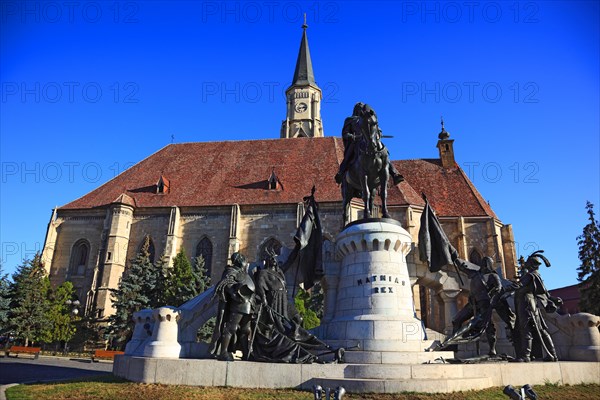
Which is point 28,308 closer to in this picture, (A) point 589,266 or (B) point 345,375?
(B) point 345,375

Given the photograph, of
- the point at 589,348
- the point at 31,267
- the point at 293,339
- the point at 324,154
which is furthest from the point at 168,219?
the point at 589,348

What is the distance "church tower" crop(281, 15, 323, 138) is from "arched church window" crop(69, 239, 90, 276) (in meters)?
25.6

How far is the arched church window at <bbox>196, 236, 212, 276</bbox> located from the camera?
2978 cm

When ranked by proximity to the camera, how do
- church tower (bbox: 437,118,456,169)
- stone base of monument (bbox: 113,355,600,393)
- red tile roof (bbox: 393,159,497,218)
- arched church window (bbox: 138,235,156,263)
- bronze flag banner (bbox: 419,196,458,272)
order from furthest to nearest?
church tower (bbox: 437,118,456,169)
red tile roof (bbox: 393,159,497,218)
arched church window (bbox: 138,235,156,263)
bronze flag banner (bbox: 419,196,458,272)
stone base of monument (bbox: 113,355,600,393)

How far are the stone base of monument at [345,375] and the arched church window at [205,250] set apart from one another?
73.4 feet

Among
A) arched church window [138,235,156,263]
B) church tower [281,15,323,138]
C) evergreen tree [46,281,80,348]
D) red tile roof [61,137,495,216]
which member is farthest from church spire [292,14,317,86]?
evergreen tree [46,281,80,348]

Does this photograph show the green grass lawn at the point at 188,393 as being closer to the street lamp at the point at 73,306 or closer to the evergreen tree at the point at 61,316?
the street lamp at the point at 73,306

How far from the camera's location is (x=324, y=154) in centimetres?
3366

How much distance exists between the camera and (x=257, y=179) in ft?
105

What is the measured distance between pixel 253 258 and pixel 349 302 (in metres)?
20.8

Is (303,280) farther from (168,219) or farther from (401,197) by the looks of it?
(168,219)

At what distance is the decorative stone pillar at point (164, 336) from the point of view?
8.22 metres

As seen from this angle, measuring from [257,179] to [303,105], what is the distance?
22.2 meters

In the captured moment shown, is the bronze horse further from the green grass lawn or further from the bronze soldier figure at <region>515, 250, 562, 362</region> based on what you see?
the green grass lawn
